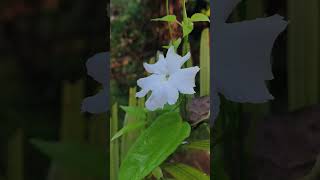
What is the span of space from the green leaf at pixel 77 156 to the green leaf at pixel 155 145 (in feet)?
0.31

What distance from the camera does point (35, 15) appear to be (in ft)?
8.08

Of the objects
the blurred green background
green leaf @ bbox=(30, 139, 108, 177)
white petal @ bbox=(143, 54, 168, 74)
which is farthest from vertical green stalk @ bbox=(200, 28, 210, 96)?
green leaf @ bbox=(30, 139, 108, 177)

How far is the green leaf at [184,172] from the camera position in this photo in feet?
8.04

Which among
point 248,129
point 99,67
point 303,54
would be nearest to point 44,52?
point 99,67

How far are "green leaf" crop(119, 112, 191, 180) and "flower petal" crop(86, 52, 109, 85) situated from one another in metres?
0.28

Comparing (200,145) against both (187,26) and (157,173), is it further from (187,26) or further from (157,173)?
(187,26)

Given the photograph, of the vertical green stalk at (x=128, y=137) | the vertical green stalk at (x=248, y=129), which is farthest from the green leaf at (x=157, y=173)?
the vertical green stalk at (x=248, y=129)

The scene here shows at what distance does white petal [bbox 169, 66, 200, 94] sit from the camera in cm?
243

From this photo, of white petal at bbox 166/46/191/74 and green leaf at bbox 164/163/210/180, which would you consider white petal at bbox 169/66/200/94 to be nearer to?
white petal at bbox 166/46/191/74

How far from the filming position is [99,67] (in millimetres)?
2508

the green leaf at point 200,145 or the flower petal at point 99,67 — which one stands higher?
the flower petal at point 99,67

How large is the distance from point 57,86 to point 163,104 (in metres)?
0.43

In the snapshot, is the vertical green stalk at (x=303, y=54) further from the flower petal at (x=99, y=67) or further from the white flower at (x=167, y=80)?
the flower petal at (x=99, y=67)

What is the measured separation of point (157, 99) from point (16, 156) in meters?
0.62
